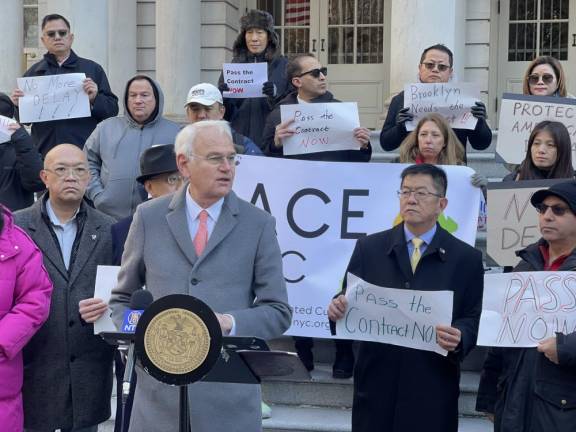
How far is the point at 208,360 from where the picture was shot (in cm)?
375

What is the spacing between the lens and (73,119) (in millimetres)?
8953

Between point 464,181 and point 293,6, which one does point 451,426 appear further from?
point 293,6

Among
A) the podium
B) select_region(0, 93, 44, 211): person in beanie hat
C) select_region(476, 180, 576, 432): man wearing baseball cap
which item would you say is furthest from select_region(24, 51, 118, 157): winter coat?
the podium

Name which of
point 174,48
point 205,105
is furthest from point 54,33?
point 174,48

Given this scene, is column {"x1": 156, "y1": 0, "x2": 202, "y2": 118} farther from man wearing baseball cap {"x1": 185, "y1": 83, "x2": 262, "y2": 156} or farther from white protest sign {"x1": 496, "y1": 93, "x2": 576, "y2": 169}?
white protest sign {"x1": 496, "y1": 93, "x2": 576, "y2": 169}

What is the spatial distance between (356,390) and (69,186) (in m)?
1.77

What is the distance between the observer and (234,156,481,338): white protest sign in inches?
289

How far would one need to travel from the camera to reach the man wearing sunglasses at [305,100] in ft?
25.2

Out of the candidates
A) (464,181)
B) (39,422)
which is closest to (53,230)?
(39,422)

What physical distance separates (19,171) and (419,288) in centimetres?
356

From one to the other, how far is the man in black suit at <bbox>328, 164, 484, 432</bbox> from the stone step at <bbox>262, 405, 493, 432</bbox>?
4.96 ft

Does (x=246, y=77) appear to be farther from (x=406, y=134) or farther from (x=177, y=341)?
(x=177, y=341)

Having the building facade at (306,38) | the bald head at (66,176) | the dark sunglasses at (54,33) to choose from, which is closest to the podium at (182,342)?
the bald head at (66,176)

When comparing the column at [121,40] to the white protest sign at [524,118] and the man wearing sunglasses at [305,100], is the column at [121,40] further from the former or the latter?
the white protest sign at [524,118]
